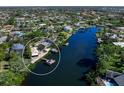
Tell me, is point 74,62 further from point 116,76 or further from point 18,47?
point 18,47

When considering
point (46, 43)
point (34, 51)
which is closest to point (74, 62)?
point (46, 43)

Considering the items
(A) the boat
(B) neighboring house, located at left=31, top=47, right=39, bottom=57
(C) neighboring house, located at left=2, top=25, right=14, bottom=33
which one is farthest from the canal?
(C) neighboring house, located at left=2, top=25, right=14, bottom=33

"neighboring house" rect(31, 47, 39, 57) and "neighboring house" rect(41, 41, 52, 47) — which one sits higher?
"neighboring house" rect(41, 41, 52, 47)

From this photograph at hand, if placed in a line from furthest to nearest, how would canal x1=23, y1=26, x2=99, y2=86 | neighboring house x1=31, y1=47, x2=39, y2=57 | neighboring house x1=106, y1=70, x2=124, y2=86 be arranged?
neighboring house x1=31, y1=47, x2=39, y2=57, canal x1=23, y1=26, x2=99, y2=86, neighboring house x1=106, y1=70, x2=124, y2=86

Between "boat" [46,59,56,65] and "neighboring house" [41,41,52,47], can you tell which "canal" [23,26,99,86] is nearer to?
"boat" [46,59,56,65]

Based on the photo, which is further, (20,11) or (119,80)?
(20,11)

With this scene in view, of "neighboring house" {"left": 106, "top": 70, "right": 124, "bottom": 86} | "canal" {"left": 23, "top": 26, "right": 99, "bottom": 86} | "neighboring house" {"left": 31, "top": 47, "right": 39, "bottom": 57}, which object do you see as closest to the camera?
"neighboring house" {"left": 106, "top": 70, "right": 124, "bottom": 86}
